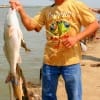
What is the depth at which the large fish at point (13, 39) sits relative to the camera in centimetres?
513

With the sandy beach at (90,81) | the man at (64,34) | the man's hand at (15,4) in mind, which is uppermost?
the man's hand at (15,4)

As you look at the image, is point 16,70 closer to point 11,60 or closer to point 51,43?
point 11,60

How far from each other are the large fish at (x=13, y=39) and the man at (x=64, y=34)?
499 millimetres

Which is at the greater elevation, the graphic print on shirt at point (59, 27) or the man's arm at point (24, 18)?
the man's arm at point (24, 18)

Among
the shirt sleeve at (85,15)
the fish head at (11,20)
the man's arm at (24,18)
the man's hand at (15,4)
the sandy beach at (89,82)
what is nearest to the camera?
the fish head at (11,20)

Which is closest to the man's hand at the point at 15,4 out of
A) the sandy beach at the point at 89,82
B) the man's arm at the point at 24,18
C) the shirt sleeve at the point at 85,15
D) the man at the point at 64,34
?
the man's arm at the point at 24,18

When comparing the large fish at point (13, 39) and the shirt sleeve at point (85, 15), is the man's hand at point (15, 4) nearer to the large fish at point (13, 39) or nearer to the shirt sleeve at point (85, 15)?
the large fish at point (13, 39)

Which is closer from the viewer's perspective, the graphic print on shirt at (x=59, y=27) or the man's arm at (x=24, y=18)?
the man's arm at (x=24, y=18)

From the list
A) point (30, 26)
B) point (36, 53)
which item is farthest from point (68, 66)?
point (36, 53)

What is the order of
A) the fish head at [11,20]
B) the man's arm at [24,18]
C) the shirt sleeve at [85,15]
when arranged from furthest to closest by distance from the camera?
the shirt sleeve at [85,15]
the man's arm at [24,18]
the fish head at [11,20]

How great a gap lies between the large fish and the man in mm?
499

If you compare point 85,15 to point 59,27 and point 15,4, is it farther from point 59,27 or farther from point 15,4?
point 15,4

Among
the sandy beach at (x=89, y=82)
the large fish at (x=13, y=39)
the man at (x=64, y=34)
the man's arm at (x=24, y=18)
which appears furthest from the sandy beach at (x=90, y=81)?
the large fish at (x=13, y=39)

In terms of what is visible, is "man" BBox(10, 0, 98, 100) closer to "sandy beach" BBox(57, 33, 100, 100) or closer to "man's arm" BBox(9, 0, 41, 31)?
"man's arm" BBox(9, 0, 41, 31)
